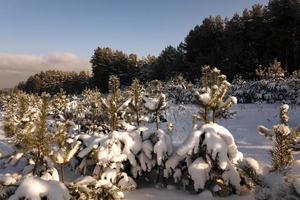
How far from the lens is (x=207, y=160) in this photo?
5.77 metres

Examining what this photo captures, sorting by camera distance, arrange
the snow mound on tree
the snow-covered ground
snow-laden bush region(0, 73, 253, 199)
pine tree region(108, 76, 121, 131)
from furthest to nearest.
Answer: pine tree region(108, 76, 121, 131) < the snow-covered ground < snow-laden bush region(0, 73, 253, 199) < the snow mound on tree

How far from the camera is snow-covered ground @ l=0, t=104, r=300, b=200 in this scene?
19.3 ft

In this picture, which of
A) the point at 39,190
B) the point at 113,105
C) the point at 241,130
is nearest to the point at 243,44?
the point at 241,130

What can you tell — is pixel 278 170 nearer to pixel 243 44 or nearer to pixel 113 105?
pixel 113 105

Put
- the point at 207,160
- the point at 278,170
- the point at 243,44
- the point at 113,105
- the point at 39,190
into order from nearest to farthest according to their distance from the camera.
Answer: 1. the point at 39,190
2. the point at 278,170
3. the point at 207,160
4. the point at 113,105
5. the point at 243,44

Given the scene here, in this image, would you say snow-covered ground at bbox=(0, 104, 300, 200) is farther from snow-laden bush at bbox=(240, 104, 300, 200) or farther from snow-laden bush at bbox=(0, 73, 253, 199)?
snow-laden bush at bbox=(240, 104, 300, 200)

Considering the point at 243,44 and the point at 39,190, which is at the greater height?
the point at 243,44

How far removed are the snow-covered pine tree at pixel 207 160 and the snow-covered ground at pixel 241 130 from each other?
243 millimetres

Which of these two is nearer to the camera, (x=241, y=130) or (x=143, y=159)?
(x=143, y=159)

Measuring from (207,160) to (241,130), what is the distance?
578 cm

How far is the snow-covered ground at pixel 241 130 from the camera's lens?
589 cm

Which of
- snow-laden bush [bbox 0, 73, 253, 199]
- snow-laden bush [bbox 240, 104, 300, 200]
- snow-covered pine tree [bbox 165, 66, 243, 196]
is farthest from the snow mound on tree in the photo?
snow-laden bush [bbox 240, 104, 300, 200]

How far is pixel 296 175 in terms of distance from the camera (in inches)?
190

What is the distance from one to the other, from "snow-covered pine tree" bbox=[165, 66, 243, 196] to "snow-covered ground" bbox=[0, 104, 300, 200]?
0.24 m
